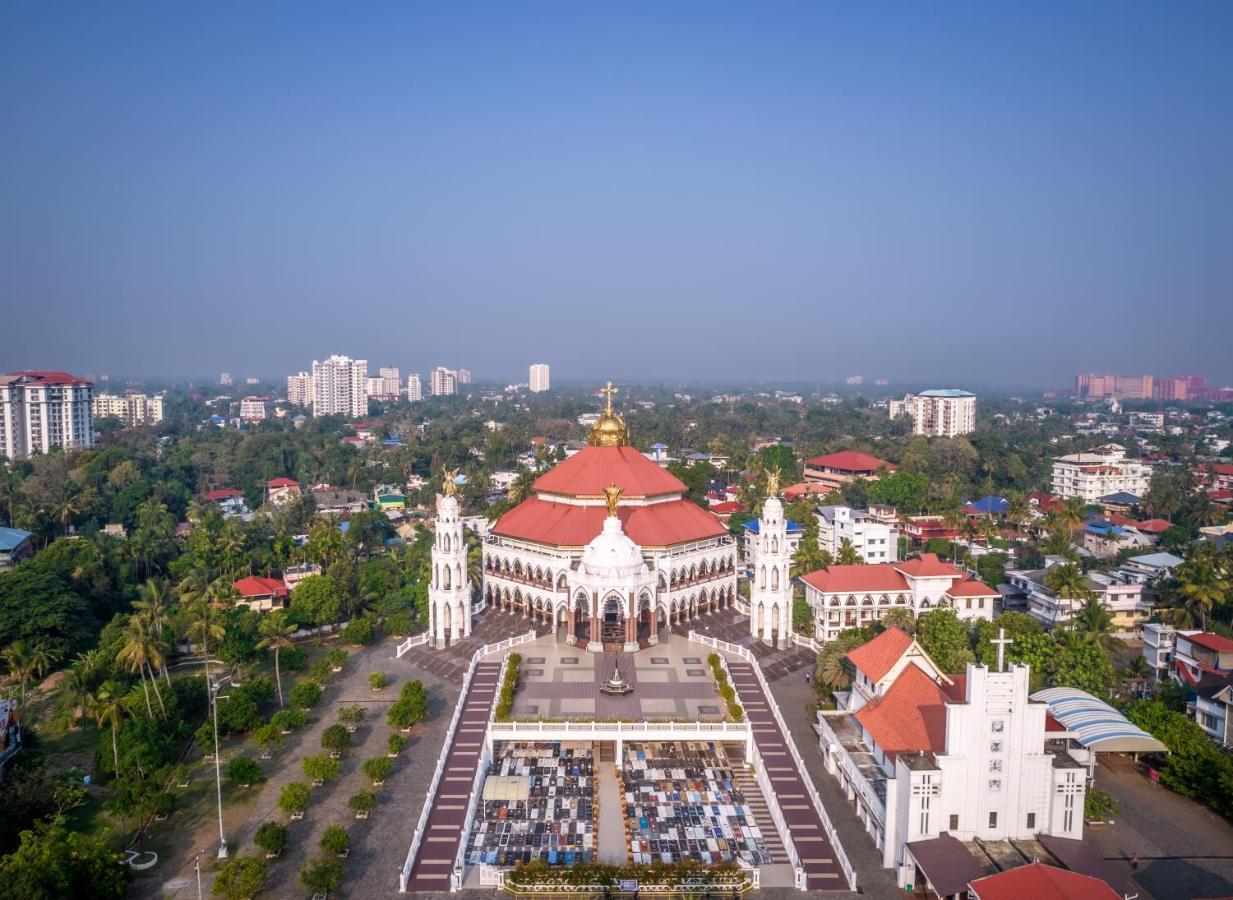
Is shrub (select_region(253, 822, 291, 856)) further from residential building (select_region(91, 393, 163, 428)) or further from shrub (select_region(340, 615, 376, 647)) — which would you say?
residential building (select_region(91, 393, 163, 428))

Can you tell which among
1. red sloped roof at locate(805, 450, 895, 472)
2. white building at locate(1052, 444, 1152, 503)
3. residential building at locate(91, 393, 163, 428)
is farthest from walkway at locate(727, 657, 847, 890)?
residential building at locate(91, 393, 163, 428)

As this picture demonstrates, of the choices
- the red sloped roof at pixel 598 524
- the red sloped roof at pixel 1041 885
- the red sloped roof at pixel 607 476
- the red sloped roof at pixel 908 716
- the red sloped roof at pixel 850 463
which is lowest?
the red sloped roof at pixel 1041 885

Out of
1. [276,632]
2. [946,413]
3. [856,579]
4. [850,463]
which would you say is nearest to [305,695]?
[276,632]

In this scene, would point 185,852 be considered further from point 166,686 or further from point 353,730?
point 166,686

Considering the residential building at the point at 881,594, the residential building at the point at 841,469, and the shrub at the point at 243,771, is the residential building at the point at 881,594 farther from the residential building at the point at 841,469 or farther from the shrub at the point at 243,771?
the residential building at the point at 841,469

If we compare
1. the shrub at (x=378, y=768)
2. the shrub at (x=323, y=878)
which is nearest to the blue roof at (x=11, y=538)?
the shrub at (x=378, y=768)

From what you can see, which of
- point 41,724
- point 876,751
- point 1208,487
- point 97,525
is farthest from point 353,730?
point 1208,487

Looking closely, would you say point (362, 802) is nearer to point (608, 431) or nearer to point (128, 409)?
point (608, 431)
